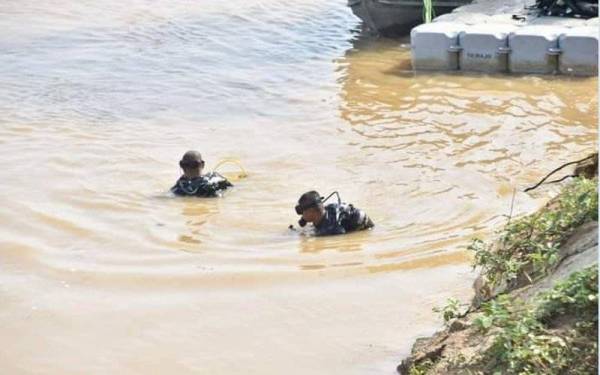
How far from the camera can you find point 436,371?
4.86 metres

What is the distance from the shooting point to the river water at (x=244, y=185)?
639cm

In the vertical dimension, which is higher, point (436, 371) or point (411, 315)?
point (436, 371)

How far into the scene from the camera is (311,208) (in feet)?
27.2

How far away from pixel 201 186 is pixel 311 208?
5.14 feet

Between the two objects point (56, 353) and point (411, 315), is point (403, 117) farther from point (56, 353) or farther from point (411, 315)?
point (56, 353)

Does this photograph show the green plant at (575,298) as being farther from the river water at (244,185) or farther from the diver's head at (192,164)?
the diver's head at (192,164)

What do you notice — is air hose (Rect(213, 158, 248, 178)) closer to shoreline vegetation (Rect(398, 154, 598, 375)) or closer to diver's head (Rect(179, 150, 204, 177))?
diver's head (Rect(179, 150, 204, 177))

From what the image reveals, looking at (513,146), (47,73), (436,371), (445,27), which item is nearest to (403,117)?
(513,146)

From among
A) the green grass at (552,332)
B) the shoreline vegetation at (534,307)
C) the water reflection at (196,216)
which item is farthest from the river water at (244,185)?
the green grass at (552,332)

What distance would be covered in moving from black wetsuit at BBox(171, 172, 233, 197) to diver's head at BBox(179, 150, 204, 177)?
52 millimetres

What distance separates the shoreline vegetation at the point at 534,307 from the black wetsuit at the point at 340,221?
7.21 ft

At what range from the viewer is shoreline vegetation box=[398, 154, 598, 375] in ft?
13.9

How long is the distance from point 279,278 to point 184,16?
1297 centimetres

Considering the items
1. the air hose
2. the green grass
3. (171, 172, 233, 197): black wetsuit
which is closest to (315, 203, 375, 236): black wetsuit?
(171, 172, 233, 197): black wetsuit
